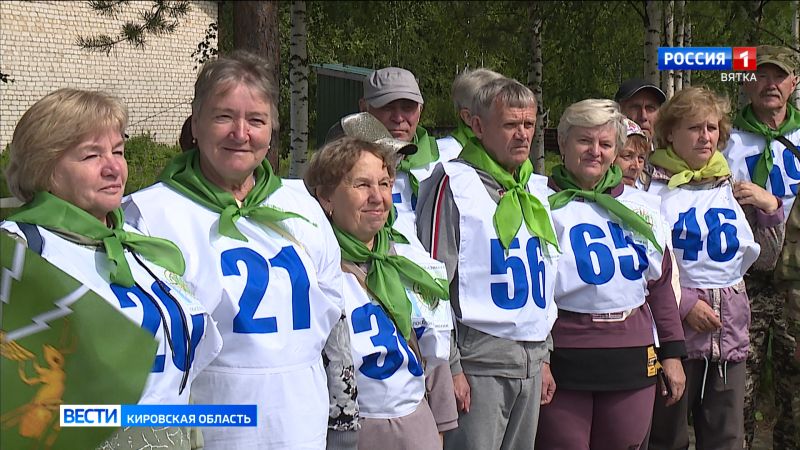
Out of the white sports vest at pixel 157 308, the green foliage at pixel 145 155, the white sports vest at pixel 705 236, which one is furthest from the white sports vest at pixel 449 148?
the green foliage at pixel 145 155

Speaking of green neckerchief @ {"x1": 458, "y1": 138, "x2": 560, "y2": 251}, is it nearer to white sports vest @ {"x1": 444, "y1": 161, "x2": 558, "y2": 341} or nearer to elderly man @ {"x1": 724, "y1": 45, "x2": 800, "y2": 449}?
white sports vest @ {"x1": 444, "y1": 161, "x2": 558, "y2": 341}

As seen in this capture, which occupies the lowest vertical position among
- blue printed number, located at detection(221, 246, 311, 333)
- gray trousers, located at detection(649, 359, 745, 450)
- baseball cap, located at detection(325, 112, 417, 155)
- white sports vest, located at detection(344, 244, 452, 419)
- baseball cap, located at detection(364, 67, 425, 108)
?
gray trousers, located at detection(649, 359, 745, 450)

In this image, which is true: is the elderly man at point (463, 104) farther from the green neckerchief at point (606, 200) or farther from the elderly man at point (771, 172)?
the elderly man at point (771, 172)

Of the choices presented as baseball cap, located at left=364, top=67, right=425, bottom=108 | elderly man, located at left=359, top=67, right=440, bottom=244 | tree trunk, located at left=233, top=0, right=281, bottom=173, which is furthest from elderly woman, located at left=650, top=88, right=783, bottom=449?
tree trunk, located at left=233, top=0, right=281, bottom=173

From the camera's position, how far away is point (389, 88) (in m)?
5.30

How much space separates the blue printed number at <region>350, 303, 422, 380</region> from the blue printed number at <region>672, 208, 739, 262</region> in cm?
204

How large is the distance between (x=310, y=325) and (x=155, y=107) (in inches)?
1023

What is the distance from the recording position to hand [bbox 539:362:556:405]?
444 centimetres

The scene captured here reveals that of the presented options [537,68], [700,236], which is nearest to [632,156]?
[700,236]

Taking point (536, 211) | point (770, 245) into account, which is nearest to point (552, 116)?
point (770, 245)

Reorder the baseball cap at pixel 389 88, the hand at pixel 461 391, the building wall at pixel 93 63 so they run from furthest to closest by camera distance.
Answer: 1. the building wall at pixel 93 63
2. the baseball cap at pixel 389 88
3. the hand at pixel 461 391

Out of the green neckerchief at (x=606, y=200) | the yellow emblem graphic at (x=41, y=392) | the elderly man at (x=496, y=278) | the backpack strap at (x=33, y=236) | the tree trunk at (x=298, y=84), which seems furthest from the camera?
the tree trunk at (x=298, y=84)

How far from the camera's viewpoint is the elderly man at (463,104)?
503 cm

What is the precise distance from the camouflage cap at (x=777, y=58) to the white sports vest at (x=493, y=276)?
2.45m
